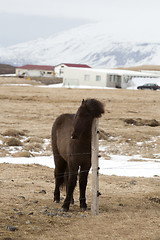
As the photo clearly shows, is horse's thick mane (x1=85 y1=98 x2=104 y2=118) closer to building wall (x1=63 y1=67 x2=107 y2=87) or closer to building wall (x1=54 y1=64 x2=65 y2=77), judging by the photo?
building wall (x1=63 y1=67 x2=107 y2=87)

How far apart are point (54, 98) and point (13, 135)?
63.6ft

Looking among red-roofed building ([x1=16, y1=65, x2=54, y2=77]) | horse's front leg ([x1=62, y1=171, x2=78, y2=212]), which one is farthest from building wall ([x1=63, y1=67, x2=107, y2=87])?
horse's front leg ([x1=62, y1=171, x2=78, y2=212])

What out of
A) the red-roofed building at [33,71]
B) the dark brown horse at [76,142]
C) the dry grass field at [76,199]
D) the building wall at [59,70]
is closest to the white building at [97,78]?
the red-roofed building at [33,71]

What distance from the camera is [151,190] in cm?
1167

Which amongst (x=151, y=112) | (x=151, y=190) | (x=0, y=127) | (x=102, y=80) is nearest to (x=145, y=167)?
(x=151, y=190)

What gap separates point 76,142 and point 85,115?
0.55m

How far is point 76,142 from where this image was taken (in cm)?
883

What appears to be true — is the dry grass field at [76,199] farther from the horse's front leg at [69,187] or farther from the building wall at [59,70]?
the building wall at [59,70]

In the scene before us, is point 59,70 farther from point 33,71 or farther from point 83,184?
point 83,184

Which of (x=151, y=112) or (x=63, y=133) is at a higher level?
(x=63, y=133)

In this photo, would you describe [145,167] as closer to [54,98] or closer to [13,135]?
[13,135]

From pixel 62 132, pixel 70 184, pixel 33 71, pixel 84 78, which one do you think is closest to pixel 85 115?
pixel 62 132

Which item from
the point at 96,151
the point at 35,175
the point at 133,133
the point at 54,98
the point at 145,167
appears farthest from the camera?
the point at 54,98

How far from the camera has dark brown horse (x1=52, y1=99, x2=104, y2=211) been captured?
8648 mm
